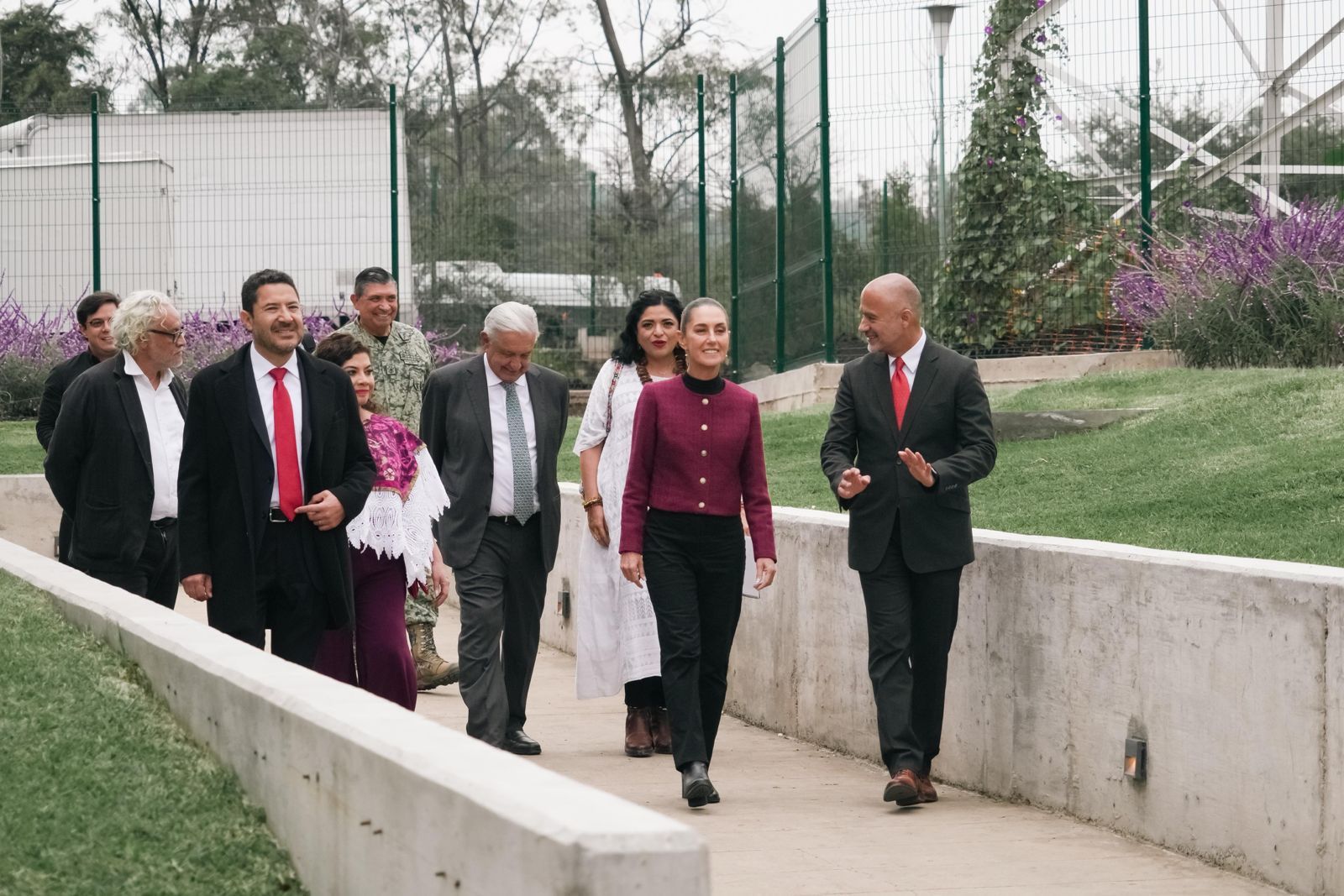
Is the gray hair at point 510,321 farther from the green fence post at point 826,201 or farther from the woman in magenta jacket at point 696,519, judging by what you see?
the green fence post at point 826,201

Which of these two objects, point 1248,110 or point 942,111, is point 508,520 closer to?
point 942,111

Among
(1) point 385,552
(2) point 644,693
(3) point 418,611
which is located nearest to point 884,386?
(1) point 385,552

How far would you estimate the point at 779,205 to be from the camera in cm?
1902

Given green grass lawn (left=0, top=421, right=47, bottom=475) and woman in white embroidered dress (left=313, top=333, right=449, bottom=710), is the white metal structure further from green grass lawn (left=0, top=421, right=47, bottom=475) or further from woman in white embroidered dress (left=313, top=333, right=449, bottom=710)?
woman in white embroidered dress (left=313, top=333, right=449, bottom=710)

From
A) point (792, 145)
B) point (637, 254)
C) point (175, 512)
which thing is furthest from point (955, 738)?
point (637, 254)

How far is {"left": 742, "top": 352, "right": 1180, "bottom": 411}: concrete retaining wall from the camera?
50.3ft

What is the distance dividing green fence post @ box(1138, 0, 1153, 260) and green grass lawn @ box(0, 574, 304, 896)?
11.9 metres

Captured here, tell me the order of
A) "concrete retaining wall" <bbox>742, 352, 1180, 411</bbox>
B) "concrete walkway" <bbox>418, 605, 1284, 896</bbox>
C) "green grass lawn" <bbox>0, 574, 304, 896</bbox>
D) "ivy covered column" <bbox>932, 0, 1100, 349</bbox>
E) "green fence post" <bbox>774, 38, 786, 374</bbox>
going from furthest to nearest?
"green fence post" <bbox>774, 38, 786, 374</bbox> → "ivy covered column" <bbox>932, 0, 1100, 349</bbox> → "concrete retaining wall" <bbox>742, 352, 1180, 411</bbox> → "concrete walkway" <bbox>418, 605, 1284, 896</bbox> → "green grass lawn" <bbox>0, 574, 304, 896</bbox>

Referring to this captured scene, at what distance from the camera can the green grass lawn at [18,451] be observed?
16531 mm

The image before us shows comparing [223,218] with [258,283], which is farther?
[223,218]

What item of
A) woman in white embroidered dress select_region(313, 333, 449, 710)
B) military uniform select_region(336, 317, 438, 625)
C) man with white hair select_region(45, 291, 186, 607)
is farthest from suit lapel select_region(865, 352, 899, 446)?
military uniform select_region(336, 317, 438, 625)

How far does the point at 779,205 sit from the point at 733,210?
4.46 feet

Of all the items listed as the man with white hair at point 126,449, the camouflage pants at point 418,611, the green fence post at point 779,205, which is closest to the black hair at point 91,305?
the man with white hair at point 126,449

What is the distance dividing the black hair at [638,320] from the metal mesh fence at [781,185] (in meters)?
8.19
